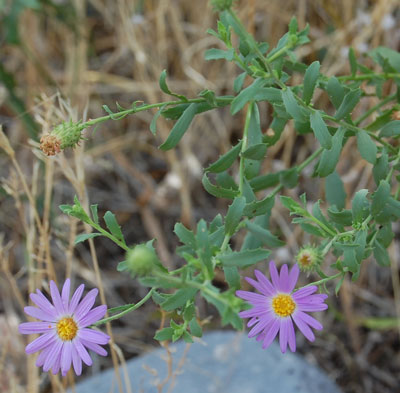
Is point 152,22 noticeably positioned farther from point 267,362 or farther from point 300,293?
point 300,293

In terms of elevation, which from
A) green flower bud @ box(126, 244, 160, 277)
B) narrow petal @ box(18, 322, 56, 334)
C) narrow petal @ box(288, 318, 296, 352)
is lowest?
narrow petal @ box(288, 318, 296, 352)

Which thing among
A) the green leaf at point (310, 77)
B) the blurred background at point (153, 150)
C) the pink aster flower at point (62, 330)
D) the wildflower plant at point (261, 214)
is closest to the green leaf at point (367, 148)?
the wildflower plant at point (261, 214)

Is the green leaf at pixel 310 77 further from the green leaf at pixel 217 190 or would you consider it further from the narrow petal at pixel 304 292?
the narrow petal at pixel 304 292

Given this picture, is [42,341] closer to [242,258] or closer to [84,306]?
[84,306]

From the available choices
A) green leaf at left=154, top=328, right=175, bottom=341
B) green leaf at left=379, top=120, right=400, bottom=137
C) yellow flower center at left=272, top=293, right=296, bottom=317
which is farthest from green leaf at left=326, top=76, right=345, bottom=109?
green leaf at left=154, top=328, right=175, bottom=341

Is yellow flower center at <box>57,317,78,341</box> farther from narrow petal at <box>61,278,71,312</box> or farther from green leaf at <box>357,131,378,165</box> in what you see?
green leaf at <box>357,131,378,165</box>

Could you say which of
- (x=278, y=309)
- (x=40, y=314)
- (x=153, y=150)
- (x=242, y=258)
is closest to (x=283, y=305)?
(x=278, y=309)
